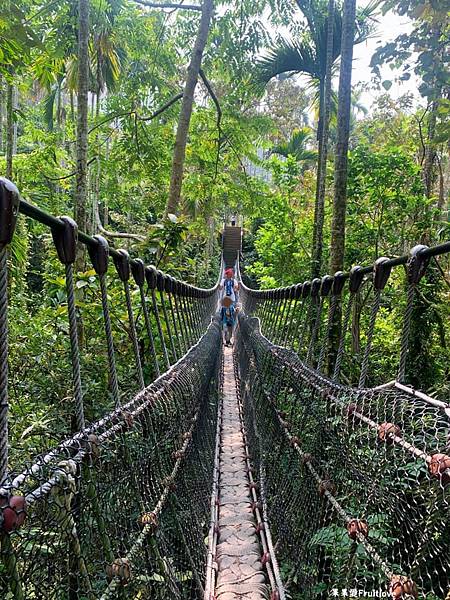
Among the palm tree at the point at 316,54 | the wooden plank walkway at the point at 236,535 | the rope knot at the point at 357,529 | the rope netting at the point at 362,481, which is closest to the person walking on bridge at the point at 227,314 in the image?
the palm tree at the point at 316,54

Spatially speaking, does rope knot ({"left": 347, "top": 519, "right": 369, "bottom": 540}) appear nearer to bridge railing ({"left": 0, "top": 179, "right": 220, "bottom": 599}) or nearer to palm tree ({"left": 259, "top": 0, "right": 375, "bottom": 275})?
bridge railing ({"left": 0, "top": 179, "right": 220, "bottom": 599})

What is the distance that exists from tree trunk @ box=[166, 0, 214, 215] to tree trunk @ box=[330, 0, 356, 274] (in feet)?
5.12

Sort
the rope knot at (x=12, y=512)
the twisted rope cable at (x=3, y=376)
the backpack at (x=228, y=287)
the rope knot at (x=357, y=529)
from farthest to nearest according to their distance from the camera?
the backpack at (x=228, y=287) → the rope knot at (x=357, y=529) → the twisted rope cable at (x=3, y=376) → the rope knot at (x=12, y=512)

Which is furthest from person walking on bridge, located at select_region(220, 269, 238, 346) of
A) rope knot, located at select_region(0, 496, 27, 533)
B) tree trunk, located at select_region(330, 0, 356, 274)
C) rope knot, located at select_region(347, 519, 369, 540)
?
rope knot, located at select_region(0, 496, 27, 533)

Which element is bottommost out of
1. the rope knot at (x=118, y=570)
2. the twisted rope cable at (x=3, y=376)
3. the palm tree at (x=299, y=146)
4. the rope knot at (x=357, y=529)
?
the rope knot at (x=118, y=570)

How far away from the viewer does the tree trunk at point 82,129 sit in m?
3.13

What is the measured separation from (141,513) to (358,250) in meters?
3.77

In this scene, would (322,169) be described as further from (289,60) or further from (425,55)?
(425,55)

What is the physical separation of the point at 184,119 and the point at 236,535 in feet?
11.8

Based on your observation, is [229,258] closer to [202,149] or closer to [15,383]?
[202,149]

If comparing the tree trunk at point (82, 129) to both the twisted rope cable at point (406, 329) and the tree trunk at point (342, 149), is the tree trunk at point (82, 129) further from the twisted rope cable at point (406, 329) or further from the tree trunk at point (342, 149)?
the twisted rope cable at point (406, 329)

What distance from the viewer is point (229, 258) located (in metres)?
16.9

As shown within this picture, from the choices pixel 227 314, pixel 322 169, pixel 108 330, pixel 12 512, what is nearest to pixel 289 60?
pixel 322 169

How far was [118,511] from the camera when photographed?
108 cm
